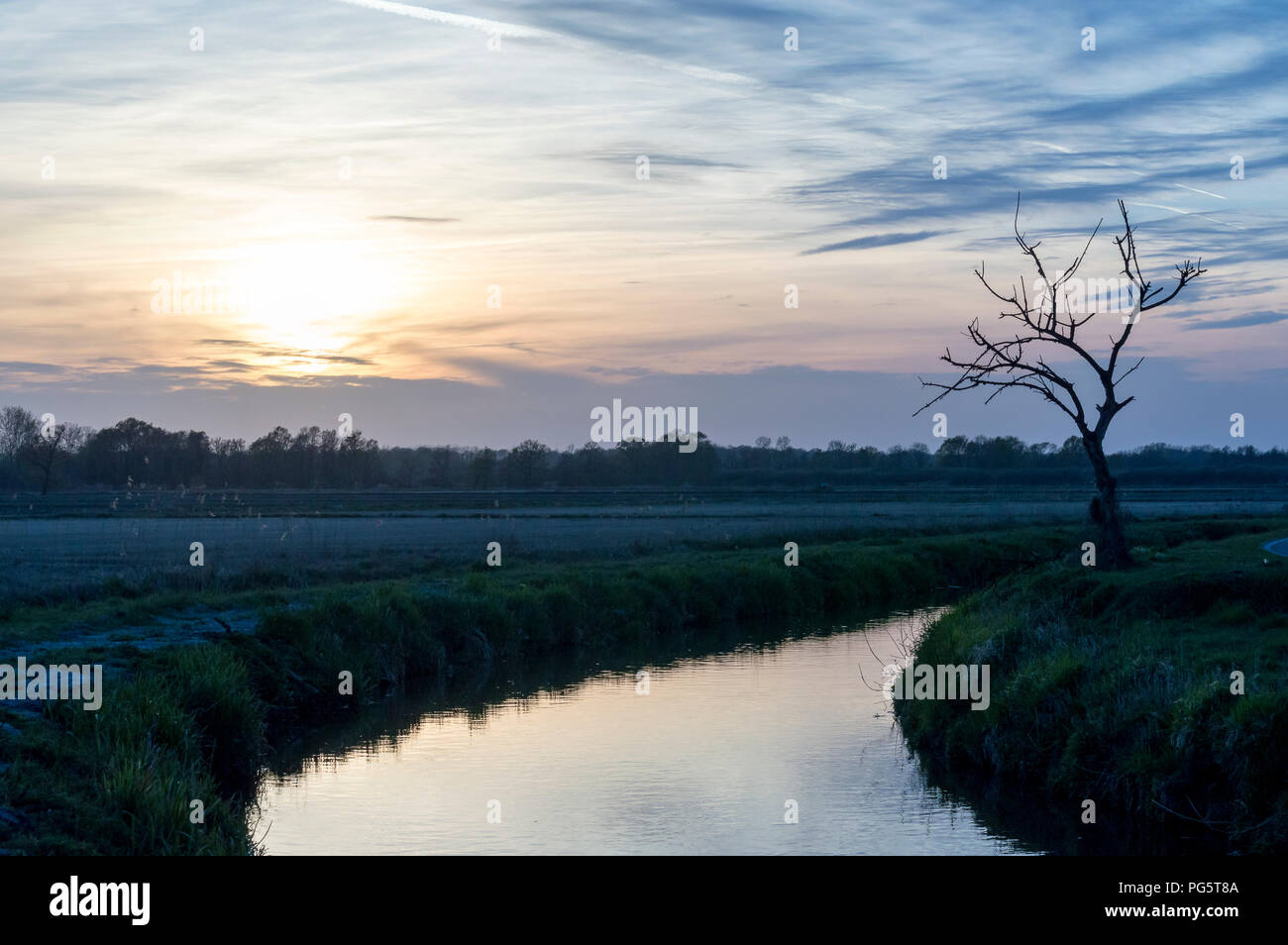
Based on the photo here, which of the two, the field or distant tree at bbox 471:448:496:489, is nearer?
the field

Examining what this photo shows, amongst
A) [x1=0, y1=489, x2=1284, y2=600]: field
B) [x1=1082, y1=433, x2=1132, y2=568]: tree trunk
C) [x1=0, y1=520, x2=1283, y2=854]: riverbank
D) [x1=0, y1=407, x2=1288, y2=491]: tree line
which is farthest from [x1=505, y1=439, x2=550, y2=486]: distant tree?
[x1=1082, y1=433, x2=1132, y2=568]: tree trunk

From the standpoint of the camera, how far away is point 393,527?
5409 centimetres

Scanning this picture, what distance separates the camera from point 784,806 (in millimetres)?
13750

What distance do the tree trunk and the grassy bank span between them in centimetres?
36

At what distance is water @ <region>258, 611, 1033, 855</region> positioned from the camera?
12633 mm

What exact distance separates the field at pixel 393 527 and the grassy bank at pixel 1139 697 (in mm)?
16346

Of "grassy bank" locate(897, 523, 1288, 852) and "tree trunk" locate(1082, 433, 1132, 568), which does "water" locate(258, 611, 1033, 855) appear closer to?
"grassy bank" locate(897, 523, 1288, 852)

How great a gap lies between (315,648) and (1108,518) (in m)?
12.7

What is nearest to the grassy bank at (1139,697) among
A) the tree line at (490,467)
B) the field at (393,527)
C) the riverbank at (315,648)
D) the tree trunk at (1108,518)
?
the tree trunk at (1108,518)

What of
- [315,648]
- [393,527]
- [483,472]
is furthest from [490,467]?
[315,648]

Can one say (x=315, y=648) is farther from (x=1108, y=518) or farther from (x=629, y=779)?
(x=1108, y=518)

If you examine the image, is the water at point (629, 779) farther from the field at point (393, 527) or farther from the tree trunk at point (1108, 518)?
the field at point (393, 527)

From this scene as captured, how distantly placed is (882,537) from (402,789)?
33.0 m
